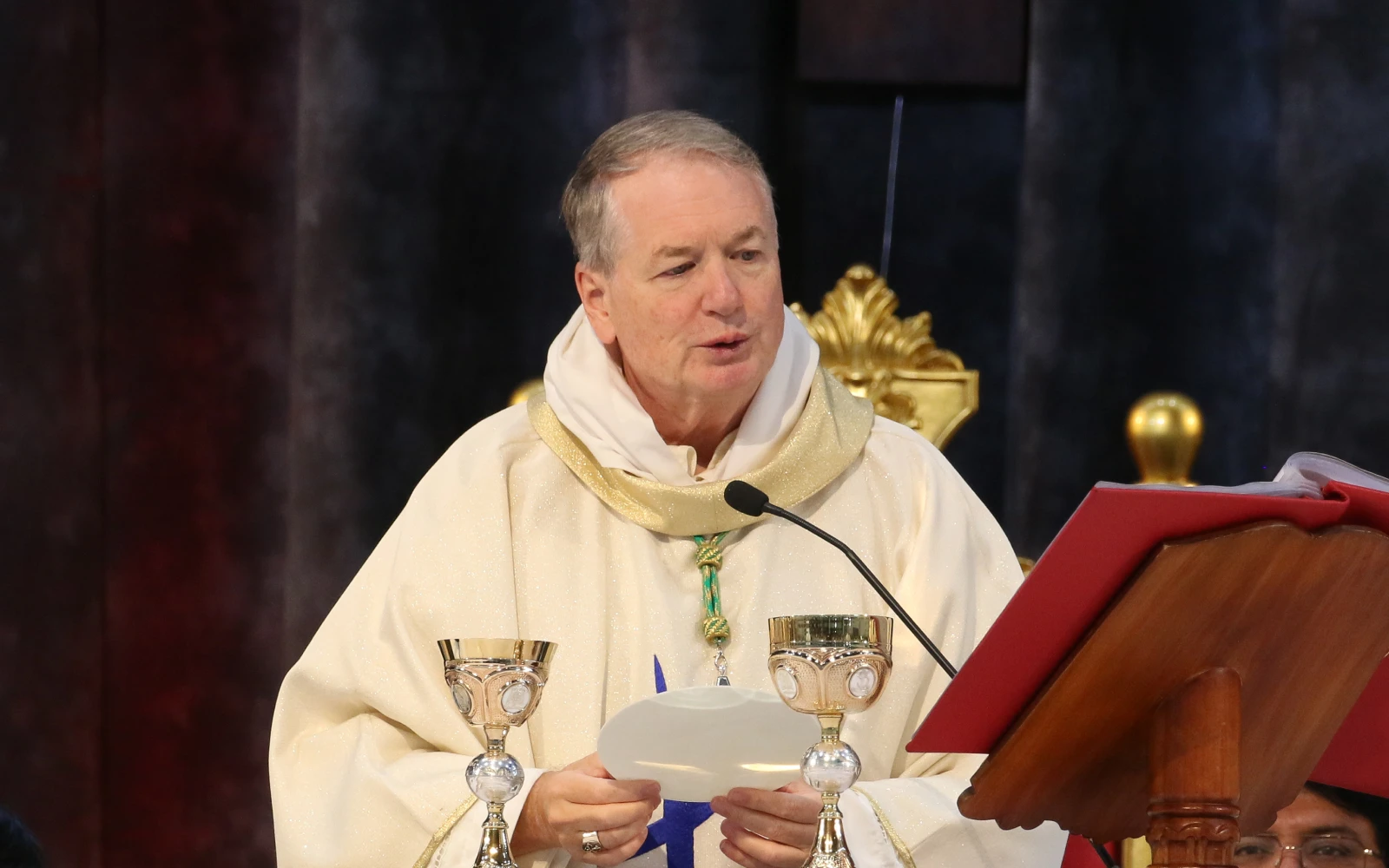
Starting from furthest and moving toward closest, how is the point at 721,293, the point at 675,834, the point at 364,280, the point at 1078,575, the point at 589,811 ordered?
the point at 364,280, the point at 721,293, the point at 675,834, the point at 589,811, the point at 1078,575

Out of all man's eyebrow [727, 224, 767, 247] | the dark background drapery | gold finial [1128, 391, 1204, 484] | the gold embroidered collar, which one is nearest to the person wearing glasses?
gold finial [1128, 391, 1204, 484]

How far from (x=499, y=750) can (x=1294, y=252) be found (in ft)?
8.25

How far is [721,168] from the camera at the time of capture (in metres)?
2.84

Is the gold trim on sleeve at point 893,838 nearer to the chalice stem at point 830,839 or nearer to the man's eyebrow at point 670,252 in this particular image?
the chalice stem at point 830,839

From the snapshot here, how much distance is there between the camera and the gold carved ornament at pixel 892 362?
3666mm

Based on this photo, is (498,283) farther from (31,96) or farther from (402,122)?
(31,96)

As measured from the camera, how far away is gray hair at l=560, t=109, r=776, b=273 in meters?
2.86

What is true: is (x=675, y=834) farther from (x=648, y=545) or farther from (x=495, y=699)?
(x=495, y=699)

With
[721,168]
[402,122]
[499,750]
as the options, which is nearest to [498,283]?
[402,122]

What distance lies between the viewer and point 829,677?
1.91m

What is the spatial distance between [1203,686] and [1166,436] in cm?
169

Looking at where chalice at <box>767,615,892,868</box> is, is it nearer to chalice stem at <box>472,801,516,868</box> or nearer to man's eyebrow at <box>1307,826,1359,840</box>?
chalice stem at <box>472,801,516,868</box>

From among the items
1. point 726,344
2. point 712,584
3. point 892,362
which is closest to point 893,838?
point 712,584

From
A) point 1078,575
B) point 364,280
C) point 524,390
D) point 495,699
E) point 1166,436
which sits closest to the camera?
point 1078,575
